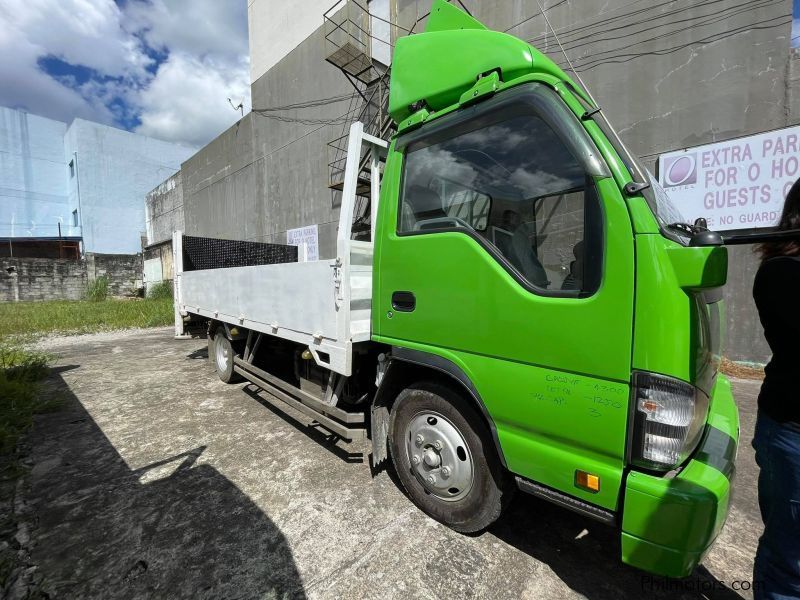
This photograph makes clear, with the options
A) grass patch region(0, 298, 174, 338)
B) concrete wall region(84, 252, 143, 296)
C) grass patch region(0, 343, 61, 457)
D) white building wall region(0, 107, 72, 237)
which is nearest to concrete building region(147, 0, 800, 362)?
grass patch region(0, 298, 174, 338)

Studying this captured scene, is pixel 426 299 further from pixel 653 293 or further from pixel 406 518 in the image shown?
pixel 406 518

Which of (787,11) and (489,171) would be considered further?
(787,11)

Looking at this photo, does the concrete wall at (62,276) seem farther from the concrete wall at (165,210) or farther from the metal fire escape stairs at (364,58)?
the metal fire escape stairs at (364,58)

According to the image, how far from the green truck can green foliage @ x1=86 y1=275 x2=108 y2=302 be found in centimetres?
2158

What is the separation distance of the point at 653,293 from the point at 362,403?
247 centimetres

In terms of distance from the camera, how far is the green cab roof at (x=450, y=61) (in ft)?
6.25

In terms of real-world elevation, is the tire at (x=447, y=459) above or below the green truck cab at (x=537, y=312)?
below

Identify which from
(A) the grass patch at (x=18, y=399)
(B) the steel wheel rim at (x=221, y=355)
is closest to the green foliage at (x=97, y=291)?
(A) the grass patch at (x=18, y=399)

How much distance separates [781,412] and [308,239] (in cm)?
1287

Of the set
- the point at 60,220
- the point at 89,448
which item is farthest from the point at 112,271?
the point at 89,448

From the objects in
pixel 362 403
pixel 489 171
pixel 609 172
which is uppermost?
pixel 489 171

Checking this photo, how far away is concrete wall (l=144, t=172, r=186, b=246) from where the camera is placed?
2325 centimetres

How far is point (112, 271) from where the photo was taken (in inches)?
862

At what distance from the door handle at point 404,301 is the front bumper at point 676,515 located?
1369mm
